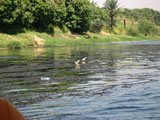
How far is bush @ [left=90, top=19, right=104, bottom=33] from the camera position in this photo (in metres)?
99.5

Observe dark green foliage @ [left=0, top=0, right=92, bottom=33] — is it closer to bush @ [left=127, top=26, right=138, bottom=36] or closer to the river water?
bush @ [left=127, top=26, right=138, bottom=36]

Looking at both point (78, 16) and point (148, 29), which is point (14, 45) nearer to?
point (78, 16)

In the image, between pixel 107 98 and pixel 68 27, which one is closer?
pixel 107 98

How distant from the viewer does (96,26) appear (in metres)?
100

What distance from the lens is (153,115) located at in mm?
8195

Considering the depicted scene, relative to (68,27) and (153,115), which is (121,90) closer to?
(153,115)

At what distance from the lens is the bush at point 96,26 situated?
99.5m

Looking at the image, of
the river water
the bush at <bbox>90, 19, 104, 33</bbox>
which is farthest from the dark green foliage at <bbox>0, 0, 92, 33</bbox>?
the river water

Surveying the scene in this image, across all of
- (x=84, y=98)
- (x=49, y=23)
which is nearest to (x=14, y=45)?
(x=49, y=23)

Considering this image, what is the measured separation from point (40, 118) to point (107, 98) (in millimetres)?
2790

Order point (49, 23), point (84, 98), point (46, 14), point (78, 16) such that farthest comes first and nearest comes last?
1. point (78, 16)
2. point (49, 23)
3. point (46, 14)
4. point (84, 98)

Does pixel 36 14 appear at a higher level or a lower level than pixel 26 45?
higher

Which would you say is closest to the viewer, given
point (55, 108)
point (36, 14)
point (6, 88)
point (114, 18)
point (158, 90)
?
point (55, 108)

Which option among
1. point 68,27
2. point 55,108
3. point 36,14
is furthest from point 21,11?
point 55,108
